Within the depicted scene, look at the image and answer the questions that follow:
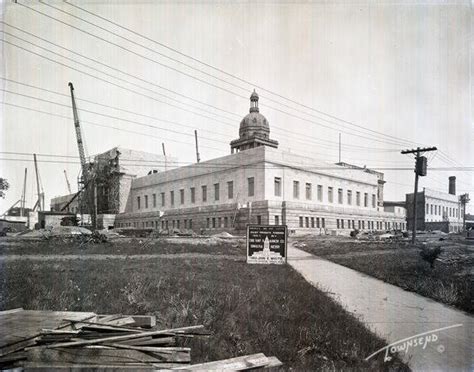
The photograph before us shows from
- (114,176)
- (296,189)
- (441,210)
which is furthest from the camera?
(441,210)

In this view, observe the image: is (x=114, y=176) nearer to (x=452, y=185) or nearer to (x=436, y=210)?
(x=436, y=210)

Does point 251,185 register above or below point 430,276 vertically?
above

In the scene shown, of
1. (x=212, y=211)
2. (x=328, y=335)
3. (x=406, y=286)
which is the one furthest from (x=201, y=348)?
(x=212, y=211)

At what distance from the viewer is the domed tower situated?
2397 inches

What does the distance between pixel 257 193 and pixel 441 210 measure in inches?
2237

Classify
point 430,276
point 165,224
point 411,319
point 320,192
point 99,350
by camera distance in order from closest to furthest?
point 99,350 → point 411,319 → point 430,276 → point 320,192 → point 165,224

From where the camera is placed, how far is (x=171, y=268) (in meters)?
13.5

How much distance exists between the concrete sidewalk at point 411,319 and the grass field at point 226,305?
0.52 metres

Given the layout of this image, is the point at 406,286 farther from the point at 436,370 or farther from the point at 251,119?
the point at 251,119

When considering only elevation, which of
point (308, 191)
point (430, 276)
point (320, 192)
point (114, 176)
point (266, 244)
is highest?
point (114, 176)

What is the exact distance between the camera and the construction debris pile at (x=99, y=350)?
438 cm

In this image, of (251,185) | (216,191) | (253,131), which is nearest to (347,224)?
(251,185)

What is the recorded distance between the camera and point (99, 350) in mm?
4707

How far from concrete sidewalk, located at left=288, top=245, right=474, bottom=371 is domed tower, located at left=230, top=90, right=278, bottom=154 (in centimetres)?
4942
